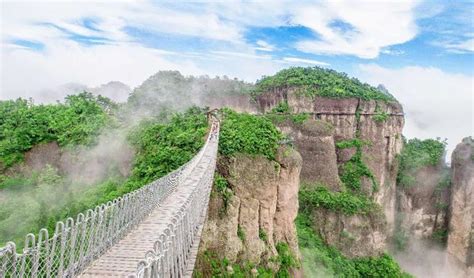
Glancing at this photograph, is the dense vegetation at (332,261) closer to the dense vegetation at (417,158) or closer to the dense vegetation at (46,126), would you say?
the dense vegetation at (417,158)

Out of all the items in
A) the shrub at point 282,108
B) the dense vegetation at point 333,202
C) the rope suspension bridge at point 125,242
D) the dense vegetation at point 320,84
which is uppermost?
the dense vegetation at point 320,84

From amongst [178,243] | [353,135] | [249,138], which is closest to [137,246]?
[178,243]

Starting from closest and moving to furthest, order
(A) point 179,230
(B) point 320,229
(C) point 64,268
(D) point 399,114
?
(C) point 64,268, (A) point 179,230, (B) point 320,229, (D) point 399,114

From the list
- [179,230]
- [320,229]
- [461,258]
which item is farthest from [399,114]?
[179,230]

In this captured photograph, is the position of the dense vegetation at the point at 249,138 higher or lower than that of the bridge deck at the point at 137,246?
higher

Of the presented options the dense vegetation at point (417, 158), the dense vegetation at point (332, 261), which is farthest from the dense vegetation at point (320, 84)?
the dense vegetation at point (332, 261)

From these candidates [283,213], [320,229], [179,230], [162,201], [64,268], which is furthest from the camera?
[320,229]

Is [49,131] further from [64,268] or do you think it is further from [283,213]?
[64,268]

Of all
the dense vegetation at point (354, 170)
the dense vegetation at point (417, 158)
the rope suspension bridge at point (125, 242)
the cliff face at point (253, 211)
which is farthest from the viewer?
the dense vegetation at point (417, 158)

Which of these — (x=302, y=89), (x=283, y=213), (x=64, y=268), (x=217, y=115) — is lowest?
(x=283, y=213)
